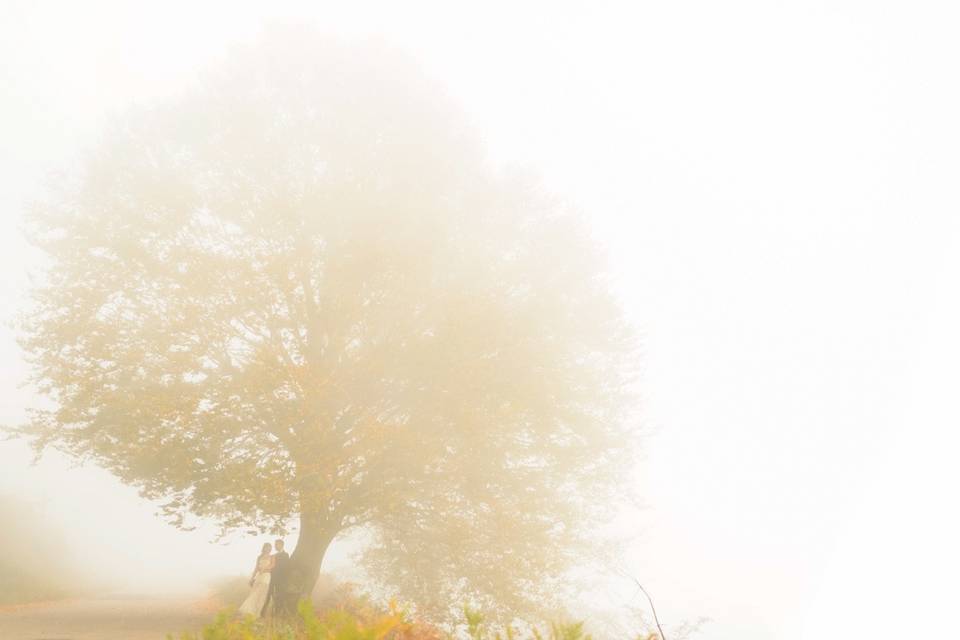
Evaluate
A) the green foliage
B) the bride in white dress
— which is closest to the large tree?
the bride in white dress

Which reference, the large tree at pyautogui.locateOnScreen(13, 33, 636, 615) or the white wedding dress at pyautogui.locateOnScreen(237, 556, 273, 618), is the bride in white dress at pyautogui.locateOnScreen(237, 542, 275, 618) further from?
the large tree at pyautogui.locateOnScreen(13, 33, 636, 615)

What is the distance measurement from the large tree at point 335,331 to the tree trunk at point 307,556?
7 cm

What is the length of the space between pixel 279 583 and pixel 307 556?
0.90 m

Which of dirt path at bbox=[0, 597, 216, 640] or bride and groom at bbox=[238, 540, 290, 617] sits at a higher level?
bride and groom at bbox=[238, 540, 290, 617]

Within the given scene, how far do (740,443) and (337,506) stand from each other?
18521 cm

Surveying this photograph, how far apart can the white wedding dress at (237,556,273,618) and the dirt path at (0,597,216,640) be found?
1.26 meters

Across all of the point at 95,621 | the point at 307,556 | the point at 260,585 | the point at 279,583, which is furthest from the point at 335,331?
the point at 95,621

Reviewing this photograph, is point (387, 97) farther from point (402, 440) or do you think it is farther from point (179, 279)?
point (402, 440)

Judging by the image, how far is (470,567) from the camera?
13.2 m

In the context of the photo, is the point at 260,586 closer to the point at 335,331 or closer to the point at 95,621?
the point at 95,621

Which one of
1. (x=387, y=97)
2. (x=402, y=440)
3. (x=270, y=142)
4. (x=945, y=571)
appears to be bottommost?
(x=402, y=440)

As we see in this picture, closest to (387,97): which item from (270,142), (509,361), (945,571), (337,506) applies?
(270,142)

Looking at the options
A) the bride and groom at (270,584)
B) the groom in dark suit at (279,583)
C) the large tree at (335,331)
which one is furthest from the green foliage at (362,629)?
the bride and groom at (270,584)

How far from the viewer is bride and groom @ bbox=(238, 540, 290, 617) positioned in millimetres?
13609
